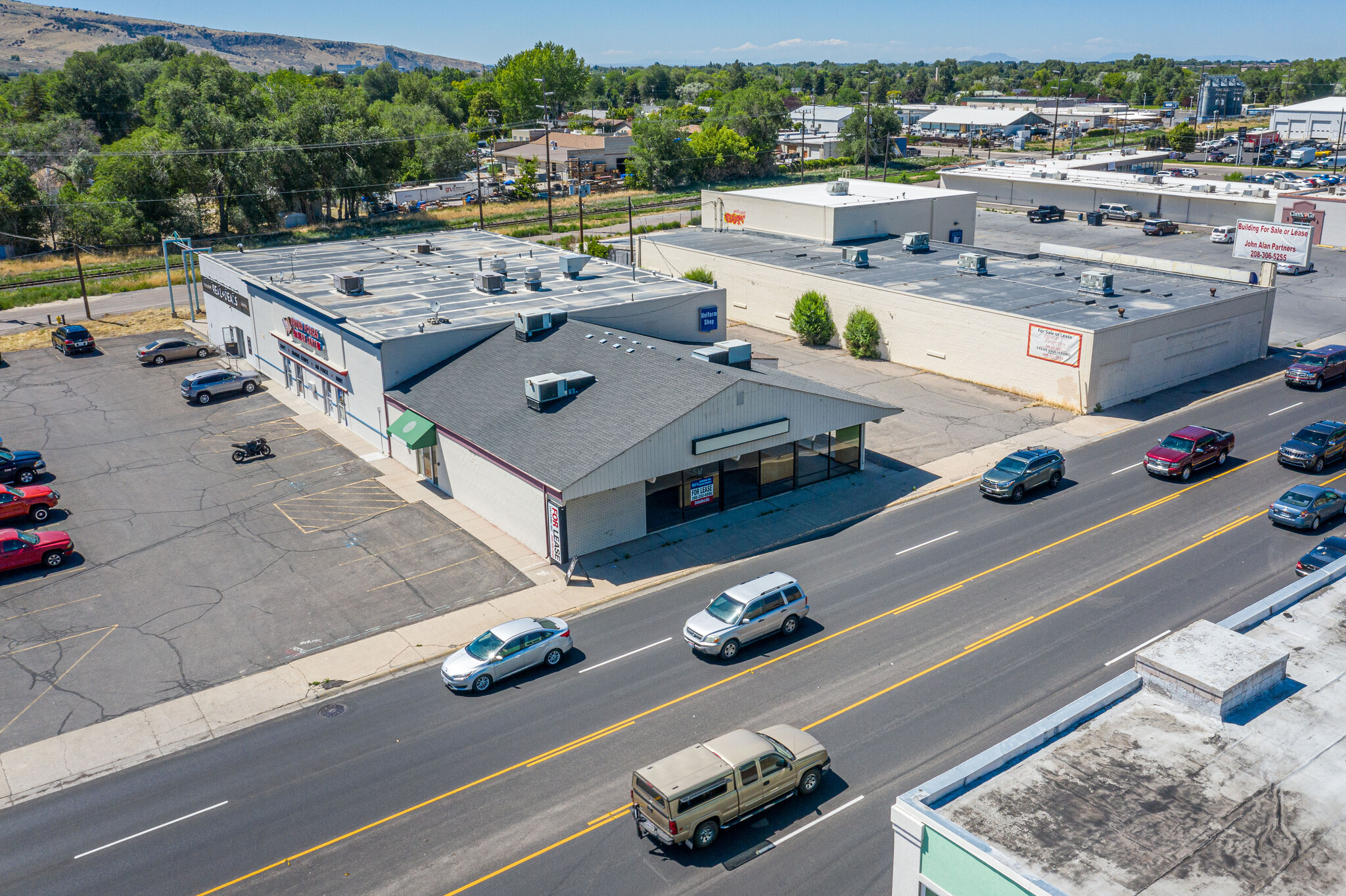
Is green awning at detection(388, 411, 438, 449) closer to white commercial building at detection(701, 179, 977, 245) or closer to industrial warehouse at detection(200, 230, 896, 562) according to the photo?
industrial warehouse at detection(200, 230, 896, 562)

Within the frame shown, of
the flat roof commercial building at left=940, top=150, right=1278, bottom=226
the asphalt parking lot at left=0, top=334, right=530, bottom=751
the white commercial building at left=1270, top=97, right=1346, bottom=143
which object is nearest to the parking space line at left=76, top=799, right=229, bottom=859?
the asphalt parking lot at left=0, top=334, right=530, bottom=751

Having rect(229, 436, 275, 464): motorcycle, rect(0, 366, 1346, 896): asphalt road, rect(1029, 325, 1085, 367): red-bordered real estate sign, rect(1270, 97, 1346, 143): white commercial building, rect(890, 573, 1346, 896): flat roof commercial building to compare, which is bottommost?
rect(0, 366, 1346, 896): asphalt road

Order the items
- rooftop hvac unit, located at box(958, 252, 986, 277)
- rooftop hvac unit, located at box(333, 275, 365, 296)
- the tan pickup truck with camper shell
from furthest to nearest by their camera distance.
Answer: rooftop hvac unit, located at box(958, 252, 986, 277), rooftop hvac unit, located at box(333, 275, 365, 296), the tan pickup truck with camper shell

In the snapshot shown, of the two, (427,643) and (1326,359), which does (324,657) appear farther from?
(1326,359)

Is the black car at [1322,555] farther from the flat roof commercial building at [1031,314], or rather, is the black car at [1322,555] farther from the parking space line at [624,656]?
the parking space line at [624,656]

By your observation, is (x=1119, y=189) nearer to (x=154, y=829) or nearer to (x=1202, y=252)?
(x=1202, y=252)

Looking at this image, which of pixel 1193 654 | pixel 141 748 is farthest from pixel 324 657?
pixel 1193 654

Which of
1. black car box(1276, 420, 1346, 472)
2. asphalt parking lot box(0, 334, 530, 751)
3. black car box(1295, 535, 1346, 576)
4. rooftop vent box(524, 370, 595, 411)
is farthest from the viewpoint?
black car box(1276, 420, 1346, 472)

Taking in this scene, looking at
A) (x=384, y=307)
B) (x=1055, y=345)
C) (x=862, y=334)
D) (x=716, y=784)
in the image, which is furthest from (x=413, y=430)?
(x=1055, y=345)
